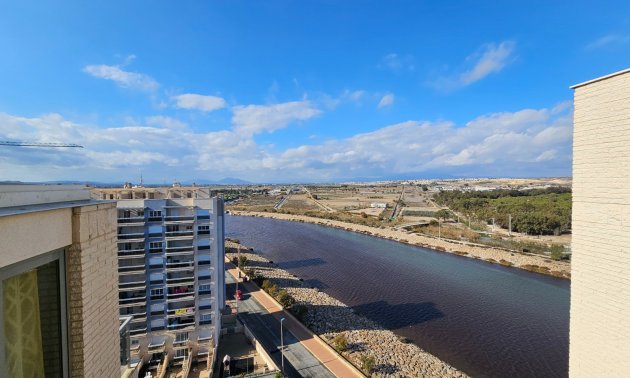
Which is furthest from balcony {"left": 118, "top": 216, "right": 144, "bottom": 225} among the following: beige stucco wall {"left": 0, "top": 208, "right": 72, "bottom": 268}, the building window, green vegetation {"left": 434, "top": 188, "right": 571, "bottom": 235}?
green vegetation {"left": 434, "top": 188, "right": 571, "bottom": 235}

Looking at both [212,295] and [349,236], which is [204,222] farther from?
[349,236]

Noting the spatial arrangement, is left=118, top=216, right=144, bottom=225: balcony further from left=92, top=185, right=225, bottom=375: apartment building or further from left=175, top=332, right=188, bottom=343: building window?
left=175, top=332, right=188, bottom=343: building window

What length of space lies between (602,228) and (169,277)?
13.1 m

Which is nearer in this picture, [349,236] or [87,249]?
[87,249]

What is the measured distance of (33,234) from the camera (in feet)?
6.96

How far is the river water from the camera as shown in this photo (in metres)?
15.5

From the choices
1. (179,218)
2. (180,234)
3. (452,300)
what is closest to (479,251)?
(452,300)

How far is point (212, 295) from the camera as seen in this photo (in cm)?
1313

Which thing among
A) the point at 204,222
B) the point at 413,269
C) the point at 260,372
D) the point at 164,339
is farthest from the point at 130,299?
the point at 413,269

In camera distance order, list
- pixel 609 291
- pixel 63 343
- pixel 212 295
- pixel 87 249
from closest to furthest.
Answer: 1. pixel 63 343
2. pixel 87 249
3. pixel 609 291
4. pixel 212 295

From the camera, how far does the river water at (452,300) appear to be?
15.5m

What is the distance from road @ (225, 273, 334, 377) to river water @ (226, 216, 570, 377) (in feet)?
19.4

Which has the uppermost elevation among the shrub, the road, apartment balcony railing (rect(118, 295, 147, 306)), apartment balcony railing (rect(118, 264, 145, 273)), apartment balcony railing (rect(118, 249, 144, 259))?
apartment balcony railing (rect(118, 249, 144, 259))

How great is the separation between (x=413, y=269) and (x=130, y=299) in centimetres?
2314
